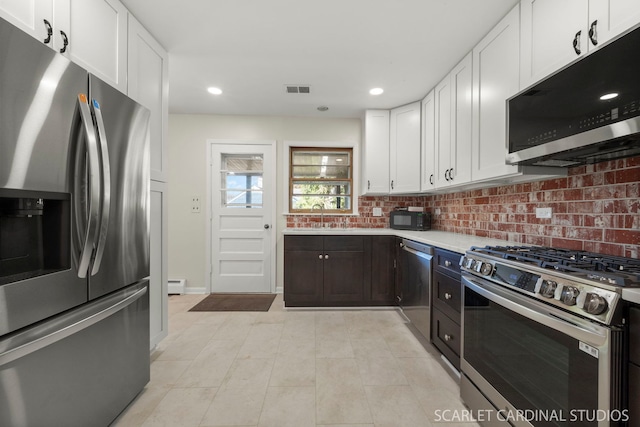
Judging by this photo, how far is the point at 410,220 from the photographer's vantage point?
126 inches

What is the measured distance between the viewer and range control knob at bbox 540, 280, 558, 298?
942 mm

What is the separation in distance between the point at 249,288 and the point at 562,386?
10.8 feet

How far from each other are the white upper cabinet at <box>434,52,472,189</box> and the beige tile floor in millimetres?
1511

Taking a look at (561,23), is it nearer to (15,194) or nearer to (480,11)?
(480,11)

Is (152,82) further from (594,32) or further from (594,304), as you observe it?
(594,304)

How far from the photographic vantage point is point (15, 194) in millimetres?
893

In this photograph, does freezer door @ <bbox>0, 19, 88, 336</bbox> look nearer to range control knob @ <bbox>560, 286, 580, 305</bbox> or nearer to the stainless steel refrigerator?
the stainless steel refrigerator

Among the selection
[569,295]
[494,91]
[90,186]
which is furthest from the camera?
[494,91]

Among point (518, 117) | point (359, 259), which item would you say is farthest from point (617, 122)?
point (359, 259)

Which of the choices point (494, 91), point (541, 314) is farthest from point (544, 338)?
point (494, 91)

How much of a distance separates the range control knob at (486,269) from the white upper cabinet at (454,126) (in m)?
0.99

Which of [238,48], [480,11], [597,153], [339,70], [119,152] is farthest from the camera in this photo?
[339,70]

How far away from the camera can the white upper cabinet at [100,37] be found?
1337 millimetres

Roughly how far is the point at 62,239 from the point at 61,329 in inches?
13.9
